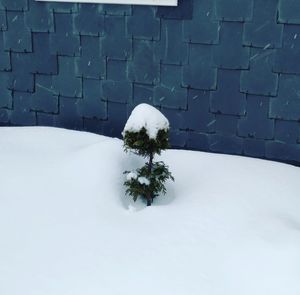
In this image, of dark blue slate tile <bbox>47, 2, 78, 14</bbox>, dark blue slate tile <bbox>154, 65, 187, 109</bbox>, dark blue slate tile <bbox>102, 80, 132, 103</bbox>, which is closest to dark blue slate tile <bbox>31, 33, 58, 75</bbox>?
dark blue slate tile <bbox>47, 2, 78, 14</bbox>

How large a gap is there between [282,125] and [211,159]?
0.77 metres

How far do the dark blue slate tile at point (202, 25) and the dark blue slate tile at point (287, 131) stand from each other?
3.34ft

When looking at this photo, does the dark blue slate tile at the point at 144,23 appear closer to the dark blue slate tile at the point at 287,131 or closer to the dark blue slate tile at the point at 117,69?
the dark blue slate tile at the point at 117,69

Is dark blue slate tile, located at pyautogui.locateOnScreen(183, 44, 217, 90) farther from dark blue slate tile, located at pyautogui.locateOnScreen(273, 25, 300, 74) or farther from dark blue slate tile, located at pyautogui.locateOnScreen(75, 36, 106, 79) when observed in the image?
dark blue slate tile, located at pyautogui.locateOnScreen(75, 36, 106, 79)

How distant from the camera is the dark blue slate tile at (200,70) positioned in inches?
171

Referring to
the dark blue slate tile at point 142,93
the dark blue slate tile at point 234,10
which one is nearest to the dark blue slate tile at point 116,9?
the dark blue slate tile at point 142,93

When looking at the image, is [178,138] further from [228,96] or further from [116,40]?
[116,40]

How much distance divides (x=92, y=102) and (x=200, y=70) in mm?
1280

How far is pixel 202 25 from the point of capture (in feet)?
14.0

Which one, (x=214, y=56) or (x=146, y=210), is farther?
(x=214, y=56)

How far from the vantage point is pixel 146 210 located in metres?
3.36

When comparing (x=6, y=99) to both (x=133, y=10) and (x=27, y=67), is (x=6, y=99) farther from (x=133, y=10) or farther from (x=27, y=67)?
(x=133, y=10)

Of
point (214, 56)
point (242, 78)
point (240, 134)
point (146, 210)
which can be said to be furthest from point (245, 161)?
point (146, 210)

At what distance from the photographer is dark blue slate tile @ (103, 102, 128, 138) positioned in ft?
15.8
